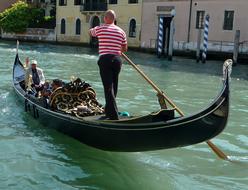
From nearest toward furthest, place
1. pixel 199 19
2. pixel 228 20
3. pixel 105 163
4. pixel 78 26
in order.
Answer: pixel 105 163 → pixel 228 20 → pixel 199 19 → pixel 78 26

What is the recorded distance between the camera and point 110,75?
396 cm

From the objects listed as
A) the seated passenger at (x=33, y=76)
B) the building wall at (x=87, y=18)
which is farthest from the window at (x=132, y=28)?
the seated passenger at (x=33, y=76)

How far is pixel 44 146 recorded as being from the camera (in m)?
4.61

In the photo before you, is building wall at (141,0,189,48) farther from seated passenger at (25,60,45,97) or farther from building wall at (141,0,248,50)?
seated passenger at (25,60,45,97)

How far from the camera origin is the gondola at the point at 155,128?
328 cm

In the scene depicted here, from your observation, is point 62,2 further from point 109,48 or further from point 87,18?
point 109,48

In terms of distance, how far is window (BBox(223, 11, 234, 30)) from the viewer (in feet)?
53.4

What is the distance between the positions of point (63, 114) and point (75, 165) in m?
0.73

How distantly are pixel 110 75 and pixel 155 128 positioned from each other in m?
0.71

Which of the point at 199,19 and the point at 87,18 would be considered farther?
the point at 87,18

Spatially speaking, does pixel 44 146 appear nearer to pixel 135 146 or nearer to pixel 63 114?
pixel 63 114

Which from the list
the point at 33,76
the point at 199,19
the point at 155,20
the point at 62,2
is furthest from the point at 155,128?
the point at 62,2

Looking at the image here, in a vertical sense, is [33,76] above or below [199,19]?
below

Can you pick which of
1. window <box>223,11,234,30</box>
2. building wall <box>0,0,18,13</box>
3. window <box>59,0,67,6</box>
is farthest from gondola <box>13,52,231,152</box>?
building wall <box>0,0,18,13</box>
